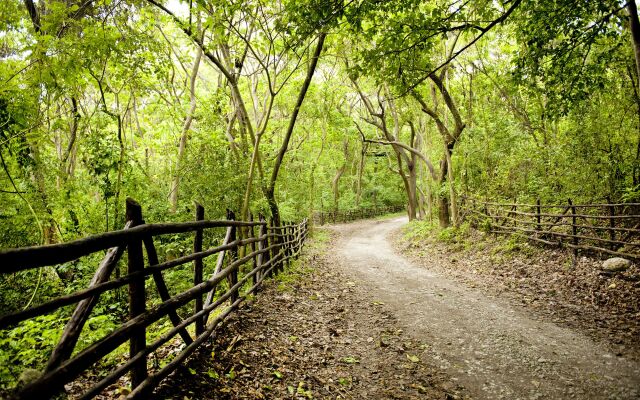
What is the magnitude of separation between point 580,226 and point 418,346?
20.6 ft

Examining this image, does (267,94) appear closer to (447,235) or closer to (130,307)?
(447,235)

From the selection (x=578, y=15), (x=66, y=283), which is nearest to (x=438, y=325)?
(x=578, y=15)

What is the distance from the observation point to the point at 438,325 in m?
6.20

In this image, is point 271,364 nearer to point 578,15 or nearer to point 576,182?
point 578,15

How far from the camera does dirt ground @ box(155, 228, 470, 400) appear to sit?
12.9ft

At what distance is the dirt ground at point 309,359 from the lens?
3.92m

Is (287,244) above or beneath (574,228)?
beneath

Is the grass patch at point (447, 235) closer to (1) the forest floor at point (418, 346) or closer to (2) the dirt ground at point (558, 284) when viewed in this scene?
(2) the dirt ground at point (558, 284)

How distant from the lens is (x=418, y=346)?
5.38m

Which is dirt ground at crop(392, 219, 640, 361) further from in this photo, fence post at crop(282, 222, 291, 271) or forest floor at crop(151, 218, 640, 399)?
fence post at crop(282, 222, 291, 271)

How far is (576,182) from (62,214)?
1329cm

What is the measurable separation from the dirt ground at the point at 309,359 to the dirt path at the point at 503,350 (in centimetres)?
33

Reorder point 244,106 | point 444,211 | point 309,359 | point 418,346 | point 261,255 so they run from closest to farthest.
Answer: point 309,359, point 418,346, point 261,255, point 244,106, point 444,211

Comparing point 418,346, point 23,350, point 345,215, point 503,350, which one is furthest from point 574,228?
point 345,215
